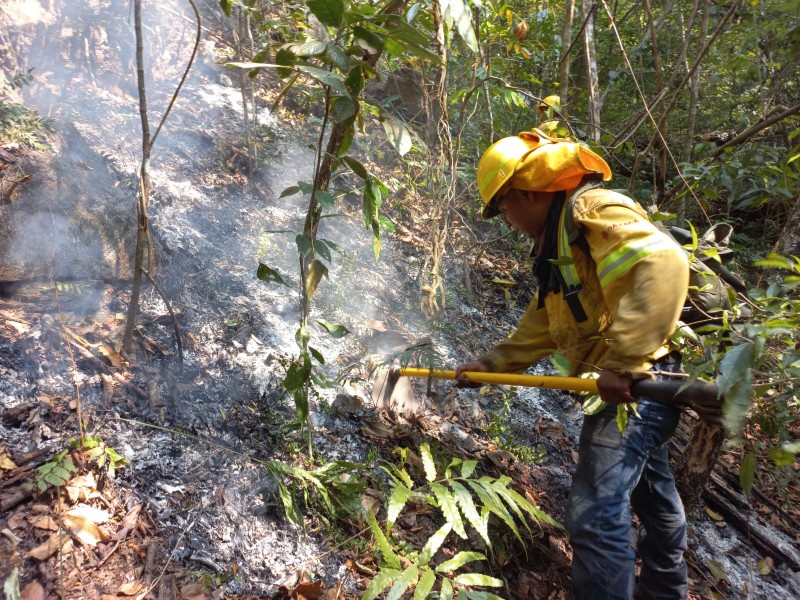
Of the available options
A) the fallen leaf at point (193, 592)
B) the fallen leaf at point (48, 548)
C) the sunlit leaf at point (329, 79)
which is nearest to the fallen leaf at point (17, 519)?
the fallen leaf at point (48, 548)

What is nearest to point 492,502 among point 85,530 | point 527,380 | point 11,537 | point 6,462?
point 527,380

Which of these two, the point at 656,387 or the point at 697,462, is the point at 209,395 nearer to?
the point at 656,387

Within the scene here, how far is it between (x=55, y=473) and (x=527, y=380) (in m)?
2.01

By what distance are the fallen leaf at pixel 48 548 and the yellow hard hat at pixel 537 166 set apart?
226cm

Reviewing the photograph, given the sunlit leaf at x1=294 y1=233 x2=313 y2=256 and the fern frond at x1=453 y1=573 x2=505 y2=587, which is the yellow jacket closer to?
the fern frond at x1=453 y1=573 x2=505 y2=587

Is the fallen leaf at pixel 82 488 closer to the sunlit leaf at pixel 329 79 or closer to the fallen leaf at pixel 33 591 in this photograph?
the fallen leaf at pixel 33 591

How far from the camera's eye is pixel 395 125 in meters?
2.20

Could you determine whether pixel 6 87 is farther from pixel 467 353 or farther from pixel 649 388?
pixel 649 388

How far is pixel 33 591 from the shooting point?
1763 mm

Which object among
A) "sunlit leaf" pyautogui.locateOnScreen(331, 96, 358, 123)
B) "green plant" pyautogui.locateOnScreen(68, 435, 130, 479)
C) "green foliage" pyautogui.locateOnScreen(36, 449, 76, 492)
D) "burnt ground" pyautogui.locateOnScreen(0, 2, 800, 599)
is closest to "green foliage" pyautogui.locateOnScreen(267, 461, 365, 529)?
"burnt ground" pyautogui.locateOnScreen(0, 2, 800, 599)

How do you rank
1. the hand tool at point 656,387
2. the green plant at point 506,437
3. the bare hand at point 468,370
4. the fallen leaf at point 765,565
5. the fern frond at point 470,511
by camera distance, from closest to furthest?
the hand tool at point 656,387, the fern frond at point 470,511, the bare hand at point 468,370, the fallen leaf at point 765,565, the green plant at point 506,437

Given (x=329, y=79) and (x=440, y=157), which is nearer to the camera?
(x=329, y=79)

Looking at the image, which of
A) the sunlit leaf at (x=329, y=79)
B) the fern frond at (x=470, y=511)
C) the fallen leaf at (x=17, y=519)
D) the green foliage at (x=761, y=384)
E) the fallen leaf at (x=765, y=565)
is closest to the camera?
the green foliage at (x=761, y=384)

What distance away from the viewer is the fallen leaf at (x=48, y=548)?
72.7 inches
